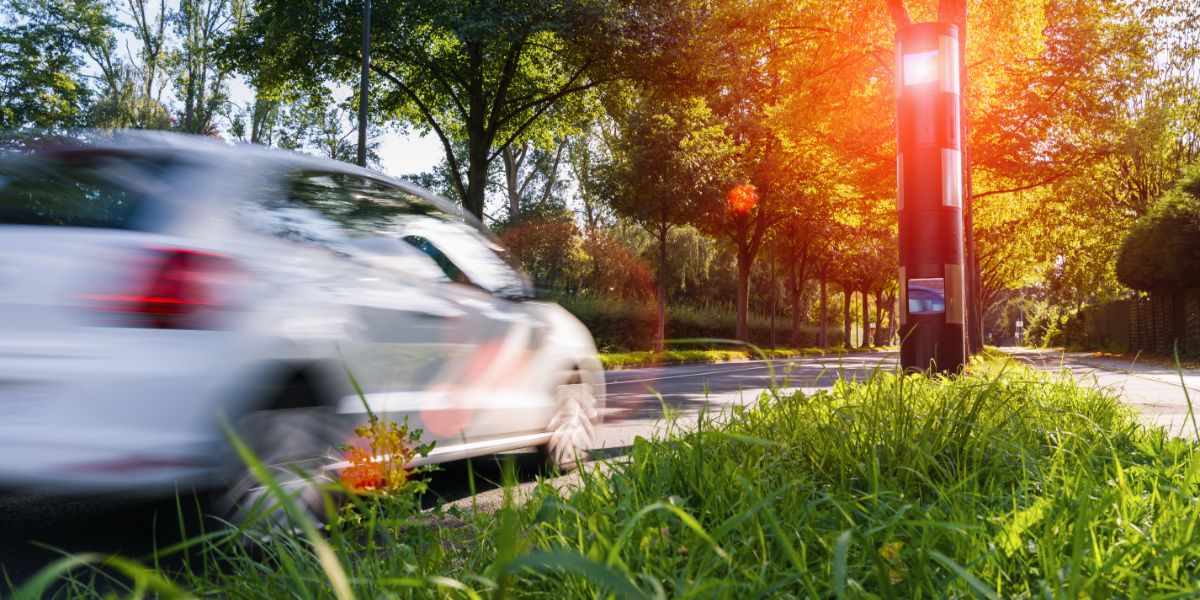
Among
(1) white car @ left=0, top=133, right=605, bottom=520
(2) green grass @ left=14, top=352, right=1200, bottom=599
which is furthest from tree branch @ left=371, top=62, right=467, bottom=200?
(2) green grass @ left=14, top=352, right=1200, bottom=599

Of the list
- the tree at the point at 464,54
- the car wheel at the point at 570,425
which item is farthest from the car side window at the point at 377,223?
the tree at the point at 464,54

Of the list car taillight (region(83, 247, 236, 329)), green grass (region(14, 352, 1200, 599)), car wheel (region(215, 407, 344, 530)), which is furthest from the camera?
car wheel (region(215, 407, 344, 530))

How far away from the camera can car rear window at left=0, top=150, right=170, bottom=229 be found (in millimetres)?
3031

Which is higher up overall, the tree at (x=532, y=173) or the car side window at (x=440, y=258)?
the tree at (x=532, y=173)

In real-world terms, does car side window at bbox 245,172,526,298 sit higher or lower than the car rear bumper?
higher

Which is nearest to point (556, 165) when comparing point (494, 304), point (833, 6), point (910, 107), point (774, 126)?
point (774, 126)

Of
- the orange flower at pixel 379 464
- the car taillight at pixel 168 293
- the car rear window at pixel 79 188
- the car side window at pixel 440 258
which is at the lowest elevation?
the orange flower at pixel 379 464

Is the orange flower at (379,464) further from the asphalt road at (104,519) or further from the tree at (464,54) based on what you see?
the tree at (464,54)

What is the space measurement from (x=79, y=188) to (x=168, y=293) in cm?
67

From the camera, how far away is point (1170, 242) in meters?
23.2

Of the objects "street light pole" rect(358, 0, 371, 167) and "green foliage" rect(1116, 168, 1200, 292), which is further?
"green foliage" rect(1116, 168, 1200, 292)

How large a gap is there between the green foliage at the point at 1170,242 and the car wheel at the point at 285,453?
2525 centimetres

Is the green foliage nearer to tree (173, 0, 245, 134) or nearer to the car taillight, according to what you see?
the car taillight

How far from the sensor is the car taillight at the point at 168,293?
9.29 feet
